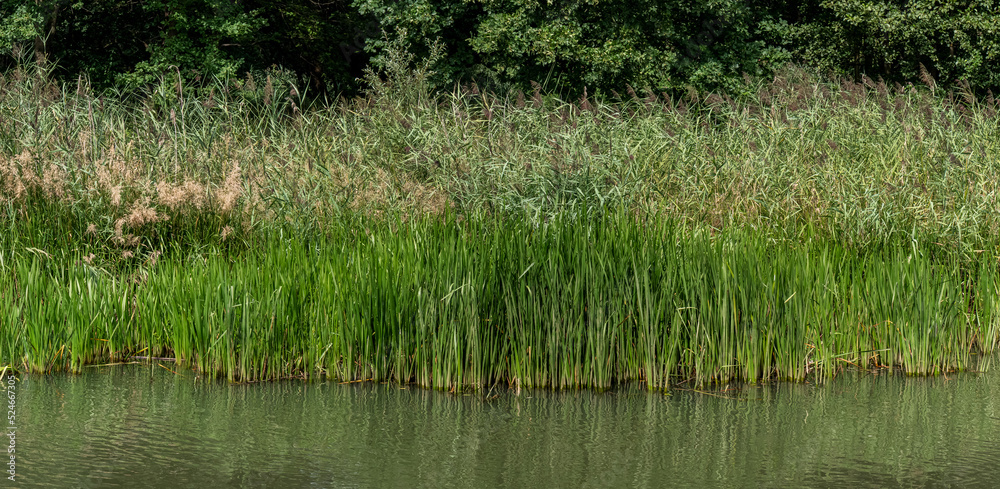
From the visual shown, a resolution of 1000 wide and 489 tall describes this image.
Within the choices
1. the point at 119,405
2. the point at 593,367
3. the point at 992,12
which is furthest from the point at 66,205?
the point at 992,12

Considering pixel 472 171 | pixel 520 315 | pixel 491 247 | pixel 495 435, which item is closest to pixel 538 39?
pixel 472 171

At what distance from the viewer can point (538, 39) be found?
1570 cm

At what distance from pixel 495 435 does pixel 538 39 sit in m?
12.6

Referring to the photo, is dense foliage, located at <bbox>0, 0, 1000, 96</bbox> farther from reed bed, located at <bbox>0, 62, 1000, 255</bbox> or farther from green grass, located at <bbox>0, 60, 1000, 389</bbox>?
green grass, located at <bbox>0, 60, 1000, 389</bbox>

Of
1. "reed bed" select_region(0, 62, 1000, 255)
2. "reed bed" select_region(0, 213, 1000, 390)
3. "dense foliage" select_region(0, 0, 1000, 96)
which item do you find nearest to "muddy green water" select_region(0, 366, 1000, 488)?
"reed bed" select_region(0, 213, 1000, 390)

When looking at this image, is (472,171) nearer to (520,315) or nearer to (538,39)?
(520,315)

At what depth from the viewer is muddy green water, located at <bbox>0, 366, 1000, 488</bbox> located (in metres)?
3.41

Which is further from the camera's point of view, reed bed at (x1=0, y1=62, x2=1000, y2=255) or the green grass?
reed bed at (x1=0, y1=62, x2=1000, y2=255)

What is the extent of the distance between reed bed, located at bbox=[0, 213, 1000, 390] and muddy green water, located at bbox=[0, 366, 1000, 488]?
17 centimetres

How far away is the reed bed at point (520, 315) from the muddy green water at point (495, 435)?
0.17 m

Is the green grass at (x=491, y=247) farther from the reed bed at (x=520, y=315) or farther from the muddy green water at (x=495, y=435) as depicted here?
the muddy green water at (x=495, y=435)

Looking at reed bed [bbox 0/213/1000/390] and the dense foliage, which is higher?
the dense foliage

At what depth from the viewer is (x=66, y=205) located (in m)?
6.31

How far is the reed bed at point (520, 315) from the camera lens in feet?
15.5
